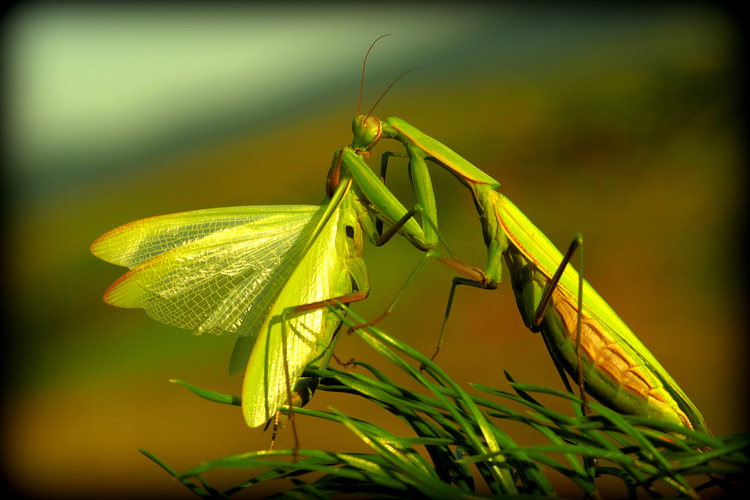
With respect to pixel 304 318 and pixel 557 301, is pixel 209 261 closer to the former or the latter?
pixel 304 318

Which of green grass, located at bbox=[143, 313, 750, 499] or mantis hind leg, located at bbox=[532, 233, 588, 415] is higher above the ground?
mantis hind leg, located at bbox=[532, 233, 588, 415]

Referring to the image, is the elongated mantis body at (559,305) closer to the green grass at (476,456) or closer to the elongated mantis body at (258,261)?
the elongated mantis body at (258,261)

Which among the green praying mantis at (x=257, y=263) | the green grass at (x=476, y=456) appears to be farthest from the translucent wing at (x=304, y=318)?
the green grass at (x=476, y=456)

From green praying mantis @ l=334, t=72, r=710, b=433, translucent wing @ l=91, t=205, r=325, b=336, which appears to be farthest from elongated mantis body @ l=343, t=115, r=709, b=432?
translucent wing @ l=91, t=205, r=325, b=336

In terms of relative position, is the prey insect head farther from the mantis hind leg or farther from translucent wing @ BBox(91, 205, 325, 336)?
the mantis hind leg

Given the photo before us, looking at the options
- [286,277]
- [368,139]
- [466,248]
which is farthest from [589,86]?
[286,277]
